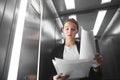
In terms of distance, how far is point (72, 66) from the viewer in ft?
2.92

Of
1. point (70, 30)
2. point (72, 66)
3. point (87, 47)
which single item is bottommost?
point (72, 66)

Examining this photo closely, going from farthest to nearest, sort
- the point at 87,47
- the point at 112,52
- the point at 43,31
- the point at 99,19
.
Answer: the point at 99,19 < the point at 112,52 < the point at 43,31 < the point at 87,47

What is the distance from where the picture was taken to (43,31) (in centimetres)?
157

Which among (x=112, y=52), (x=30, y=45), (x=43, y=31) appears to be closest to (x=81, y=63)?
(x=30, y=45)

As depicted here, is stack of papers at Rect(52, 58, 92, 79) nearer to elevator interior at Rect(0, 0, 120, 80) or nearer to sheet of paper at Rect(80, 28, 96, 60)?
sheet of paper at Rect(80, 28, 96, 60)

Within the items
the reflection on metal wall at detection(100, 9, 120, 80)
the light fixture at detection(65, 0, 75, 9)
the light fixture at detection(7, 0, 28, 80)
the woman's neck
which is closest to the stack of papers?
the light fixture at detection(7, 0, 28, 80)

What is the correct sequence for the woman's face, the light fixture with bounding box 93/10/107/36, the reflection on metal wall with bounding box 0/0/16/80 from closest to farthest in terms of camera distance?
the reflection on metal wall with bounding box 0/0/16/80 → the woman's face → the light fixture with bounding box 93/10/107/36

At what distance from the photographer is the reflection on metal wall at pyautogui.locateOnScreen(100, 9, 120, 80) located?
2.12m

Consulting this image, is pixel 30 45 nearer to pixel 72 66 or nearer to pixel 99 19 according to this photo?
pixel 72 66

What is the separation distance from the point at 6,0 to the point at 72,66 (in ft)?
1.91

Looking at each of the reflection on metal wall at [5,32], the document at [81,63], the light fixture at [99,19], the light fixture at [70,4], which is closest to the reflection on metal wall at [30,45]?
the reflection on metal wall at [5,32]

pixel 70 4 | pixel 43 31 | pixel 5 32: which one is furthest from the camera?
pixel 70 4

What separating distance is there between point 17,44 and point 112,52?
173 centimetres

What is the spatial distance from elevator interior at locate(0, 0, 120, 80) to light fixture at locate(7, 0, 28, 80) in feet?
0.08
